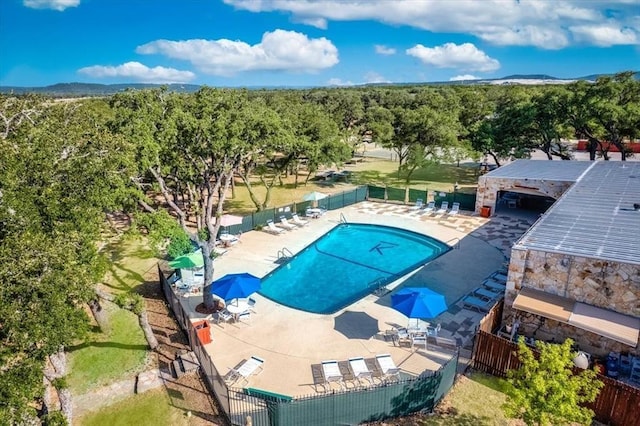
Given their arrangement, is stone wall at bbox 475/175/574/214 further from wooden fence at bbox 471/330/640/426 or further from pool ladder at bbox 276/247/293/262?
wooden fence at bbox 471/330/640/426

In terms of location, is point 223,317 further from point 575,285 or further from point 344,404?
point 575,285

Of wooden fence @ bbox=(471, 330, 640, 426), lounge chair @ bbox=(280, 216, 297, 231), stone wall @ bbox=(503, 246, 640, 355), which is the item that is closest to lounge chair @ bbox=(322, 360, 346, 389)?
wooden fence @ bbox=(471, 330, 640, 426)

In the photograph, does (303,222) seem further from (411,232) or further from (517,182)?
(517,182)

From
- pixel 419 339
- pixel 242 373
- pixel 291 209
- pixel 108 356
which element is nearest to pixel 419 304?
pixel 419 339

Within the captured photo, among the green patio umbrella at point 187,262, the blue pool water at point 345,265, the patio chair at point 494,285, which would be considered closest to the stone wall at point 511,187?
the blue pool water at point 345,265

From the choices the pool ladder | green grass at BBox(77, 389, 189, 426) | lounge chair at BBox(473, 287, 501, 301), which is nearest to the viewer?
green grass at BBox(77, 389, 189, 426)

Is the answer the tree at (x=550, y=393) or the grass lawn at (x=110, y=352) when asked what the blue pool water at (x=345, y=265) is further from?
the tree at (x=550, y=393)
